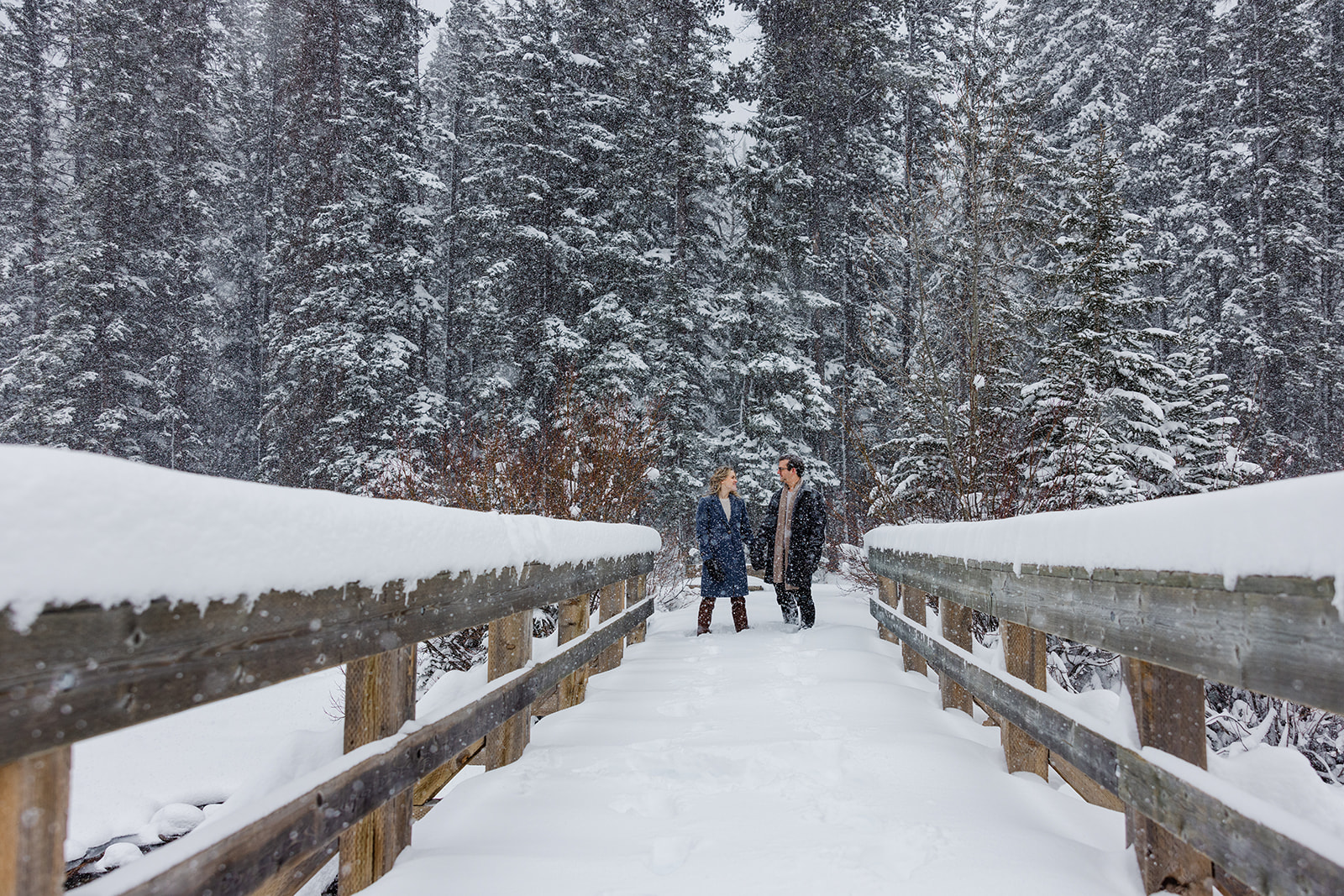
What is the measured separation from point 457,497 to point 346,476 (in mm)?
12501

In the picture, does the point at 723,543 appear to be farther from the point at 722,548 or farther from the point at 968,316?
the point at 968,316

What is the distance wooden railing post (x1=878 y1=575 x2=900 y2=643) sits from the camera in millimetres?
7016

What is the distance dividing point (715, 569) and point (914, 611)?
3.00 metres

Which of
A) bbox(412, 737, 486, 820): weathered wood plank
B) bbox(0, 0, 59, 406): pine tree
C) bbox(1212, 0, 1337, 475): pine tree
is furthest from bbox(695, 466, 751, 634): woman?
bbox(0, 0, 59, 406): pine tree

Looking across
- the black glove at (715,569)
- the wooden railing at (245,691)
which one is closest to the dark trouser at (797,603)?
the black glove at (715,569)

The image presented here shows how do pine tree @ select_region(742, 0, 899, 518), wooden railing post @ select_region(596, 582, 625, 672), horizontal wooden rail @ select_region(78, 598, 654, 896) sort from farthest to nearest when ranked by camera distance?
1. pine tree @ select_region(742, 0, 899, 518)
2. wooden railing post @ select_region(596, 582, 625, 672)
3. horizontal wooden rail @ select_region(78, 598, 654, 896)

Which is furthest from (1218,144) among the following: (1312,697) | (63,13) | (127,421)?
(63,13)

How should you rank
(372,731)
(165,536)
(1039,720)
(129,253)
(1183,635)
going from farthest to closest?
(129,253) → (1039,720) → (372,731) → (1183,635) → (165,536)

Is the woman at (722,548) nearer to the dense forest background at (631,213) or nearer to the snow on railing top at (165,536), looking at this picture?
the snow on railing top at (165,536)

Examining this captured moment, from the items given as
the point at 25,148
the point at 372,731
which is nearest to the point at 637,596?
the point at 372,731

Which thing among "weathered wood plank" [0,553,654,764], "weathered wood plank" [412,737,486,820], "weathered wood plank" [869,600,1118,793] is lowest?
"weathered wood plank" [412,737,486,820]

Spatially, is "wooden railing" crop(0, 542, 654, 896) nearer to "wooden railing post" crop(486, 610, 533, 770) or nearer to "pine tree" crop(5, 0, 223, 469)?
"wooden railing post" crop(486, 610, 533, 770)

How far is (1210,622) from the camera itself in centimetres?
174

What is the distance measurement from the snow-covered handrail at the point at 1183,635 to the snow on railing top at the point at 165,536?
185cm
